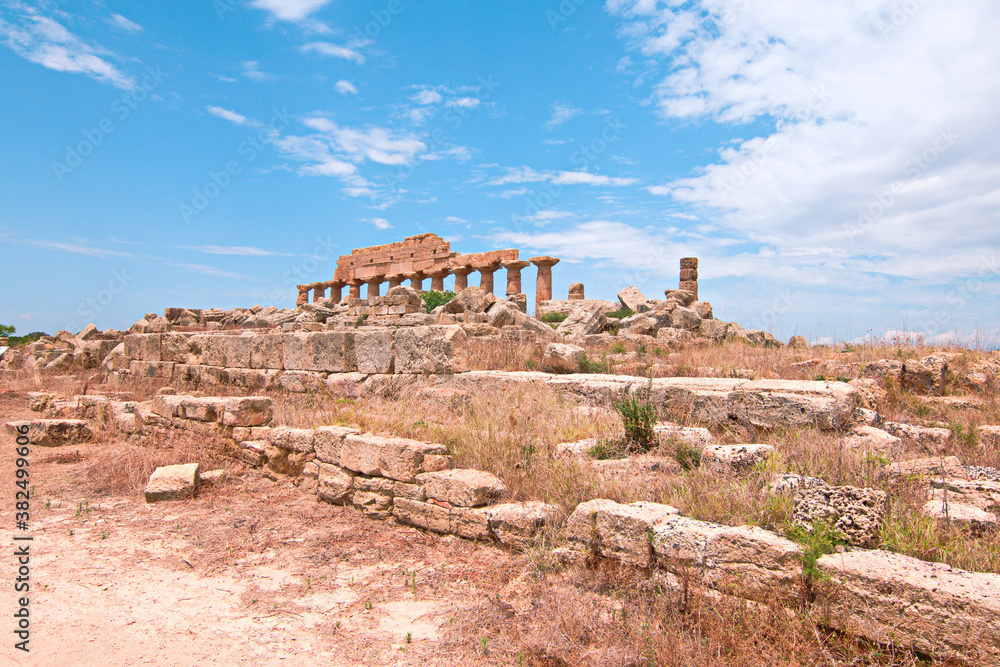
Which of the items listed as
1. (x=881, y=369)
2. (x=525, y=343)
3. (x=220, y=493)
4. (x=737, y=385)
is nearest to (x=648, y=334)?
(x=525, y=343)

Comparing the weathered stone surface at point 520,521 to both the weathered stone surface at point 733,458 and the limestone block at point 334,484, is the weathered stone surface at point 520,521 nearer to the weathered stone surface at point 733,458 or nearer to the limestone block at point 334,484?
the weathered stone surface at point 733,458

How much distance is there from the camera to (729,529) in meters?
2.92

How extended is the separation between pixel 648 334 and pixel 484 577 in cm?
1087

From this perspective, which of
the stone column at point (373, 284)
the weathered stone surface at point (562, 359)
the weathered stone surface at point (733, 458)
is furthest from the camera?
the stone column at point (373, 284)

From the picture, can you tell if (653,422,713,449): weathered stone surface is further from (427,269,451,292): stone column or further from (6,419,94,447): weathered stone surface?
(427,269,451,292): stone column

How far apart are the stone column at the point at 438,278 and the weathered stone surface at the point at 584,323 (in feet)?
40.0

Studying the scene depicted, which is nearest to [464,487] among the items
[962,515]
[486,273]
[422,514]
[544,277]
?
[422,514]

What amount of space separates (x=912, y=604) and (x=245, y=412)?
6246mm

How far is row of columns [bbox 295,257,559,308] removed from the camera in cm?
2284

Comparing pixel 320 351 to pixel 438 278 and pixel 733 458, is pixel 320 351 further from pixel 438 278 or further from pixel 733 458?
pixel 438 278

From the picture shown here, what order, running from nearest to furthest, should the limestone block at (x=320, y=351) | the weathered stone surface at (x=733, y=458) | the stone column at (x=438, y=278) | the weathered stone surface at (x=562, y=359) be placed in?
the weathered stone surface at (x=733, y=458)
the limestone block at (x=320, y=351)
the weathered stone surface at (x=562, y=359)
the stone column at (x=438, y=278)

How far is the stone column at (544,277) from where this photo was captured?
2266 centimetres

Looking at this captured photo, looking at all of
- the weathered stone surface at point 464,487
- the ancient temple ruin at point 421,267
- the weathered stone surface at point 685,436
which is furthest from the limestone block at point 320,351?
the ancient temple ruin at point 421,267

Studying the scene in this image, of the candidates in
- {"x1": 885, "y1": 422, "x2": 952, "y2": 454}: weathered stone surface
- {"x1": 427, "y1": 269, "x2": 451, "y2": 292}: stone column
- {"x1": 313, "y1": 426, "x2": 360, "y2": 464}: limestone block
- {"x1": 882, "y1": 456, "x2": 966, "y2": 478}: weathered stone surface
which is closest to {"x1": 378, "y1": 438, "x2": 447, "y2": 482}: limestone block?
{"x1": 313, "y1": 426, "x2": 360, "y2": 464}: limestone block
